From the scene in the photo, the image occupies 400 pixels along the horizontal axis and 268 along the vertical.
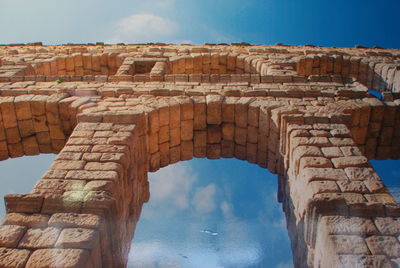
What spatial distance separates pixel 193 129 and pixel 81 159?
6.90 ft

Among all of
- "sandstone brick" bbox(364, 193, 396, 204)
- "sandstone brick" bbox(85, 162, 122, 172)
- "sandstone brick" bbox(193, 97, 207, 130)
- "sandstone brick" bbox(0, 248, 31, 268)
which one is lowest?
"sandstone brick" bbox(0, 248, 31, 268)

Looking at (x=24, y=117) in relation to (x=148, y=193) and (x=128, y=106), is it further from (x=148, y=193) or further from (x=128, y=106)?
(x=148, y=193)

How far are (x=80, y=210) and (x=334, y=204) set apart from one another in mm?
2412

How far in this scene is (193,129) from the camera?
6055mm

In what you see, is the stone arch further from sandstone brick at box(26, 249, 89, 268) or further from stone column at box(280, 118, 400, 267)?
sandstone brick at box(26, 249, 89, 268)

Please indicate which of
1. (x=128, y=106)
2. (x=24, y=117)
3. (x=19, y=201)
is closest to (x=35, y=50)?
(x=24, y=117)

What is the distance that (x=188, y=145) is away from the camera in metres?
6.10

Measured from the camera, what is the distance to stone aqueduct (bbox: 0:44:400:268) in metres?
3.37

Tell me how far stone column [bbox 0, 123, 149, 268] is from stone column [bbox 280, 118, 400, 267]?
6.37 ft

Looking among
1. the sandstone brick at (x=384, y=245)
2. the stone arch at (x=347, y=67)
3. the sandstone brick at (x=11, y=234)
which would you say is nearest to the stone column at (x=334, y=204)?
the sandstone brick at (x=384, y=245)

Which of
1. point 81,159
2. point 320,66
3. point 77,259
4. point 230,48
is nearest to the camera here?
point 77,259

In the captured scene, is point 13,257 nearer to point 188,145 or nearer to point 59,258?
point 59,258

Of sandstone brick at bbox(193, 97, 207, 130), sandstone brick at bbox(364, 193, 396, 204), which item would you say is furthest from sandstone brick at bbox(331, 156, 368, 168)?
sandstone brick at bbox(193, 97, 207, 130)

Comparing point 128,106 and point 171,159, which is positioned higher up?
point 128,106
